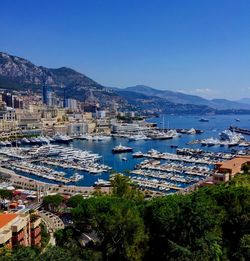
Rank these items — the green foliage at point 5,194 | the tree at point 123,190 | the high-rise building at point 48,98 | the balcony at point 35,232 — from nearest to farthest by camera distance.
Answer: the balcony at point 35,232
the tree at point 123,190
the green foliage at point 5,194
the high-rise building at point 48,98

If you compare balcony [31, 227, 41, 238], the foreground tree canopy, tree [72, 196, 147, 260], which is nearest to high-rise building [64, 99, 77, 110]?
balcony [31, 227, 41, 238]

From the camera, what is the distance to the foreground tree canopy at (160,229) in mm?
9862

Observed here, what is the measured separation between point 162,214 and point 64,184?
19.1 m

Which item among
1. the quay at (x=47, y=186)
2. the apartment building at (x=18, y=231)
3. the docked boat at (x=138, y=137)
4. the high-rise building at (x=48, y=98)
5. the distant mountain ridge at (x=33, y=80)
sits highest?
the distant mountain ridge at (x=33, y=80)

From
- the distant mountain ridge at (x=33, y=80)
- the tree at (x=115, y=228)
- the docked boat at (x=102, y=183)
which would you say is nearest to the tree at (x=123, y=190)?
the docked boat at (x=102, y=183)

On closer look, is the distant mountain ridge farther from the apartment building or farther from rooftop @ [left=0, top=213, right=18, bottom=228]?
rooftop @ [left=0, top=213, right=18, bottom=228]

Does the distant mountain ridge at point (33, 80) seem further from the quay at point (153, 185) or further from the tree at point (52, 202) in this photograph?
the tree at point (52, 202)

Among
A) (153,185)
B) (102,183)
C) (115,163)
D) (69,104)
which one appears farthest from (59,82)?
(153,185)

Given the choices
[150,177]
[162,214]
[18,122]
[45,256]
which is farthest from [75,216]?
[18,122]

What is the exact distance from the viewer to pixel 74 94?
149500 mm

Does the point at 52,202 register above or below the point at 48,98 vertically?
below

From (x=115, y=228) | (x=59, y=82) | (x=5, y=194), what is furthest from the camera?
(x=59, y=82)

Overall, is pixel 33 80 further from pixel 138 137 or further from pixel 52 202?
pixel 52 202

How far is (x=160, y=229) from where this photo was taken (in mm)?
10875
